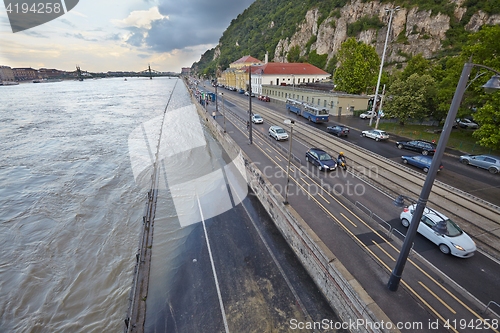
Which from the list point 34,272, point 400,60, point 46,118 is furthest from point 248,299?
point 400,60

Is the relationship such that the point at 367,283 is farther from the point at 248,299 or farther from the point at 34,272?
the point at 34,272

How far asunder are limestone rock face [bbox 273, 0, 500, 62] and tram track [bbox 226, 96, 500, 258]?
71581 mm

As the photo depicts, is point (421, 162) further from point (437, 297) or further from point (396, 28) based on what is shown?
point (396, 28)

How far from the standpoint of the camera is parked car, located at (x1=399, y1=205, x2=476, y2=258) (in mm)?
11703

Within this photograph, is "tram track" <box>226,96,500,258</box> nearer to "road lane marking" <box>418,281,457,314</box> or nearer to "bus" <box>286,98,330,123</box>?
"road lane marking" <box>418,281,457,314</box>

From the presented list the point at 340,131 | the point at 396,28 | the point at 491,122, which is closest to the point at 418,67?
the point at 340,131

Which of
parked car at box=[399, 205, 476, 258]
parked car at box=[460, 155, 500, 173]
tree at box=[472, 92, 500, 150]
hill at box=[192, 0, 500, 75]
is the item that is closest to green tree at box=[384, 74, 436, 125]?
tree at box=[472, 92, 500, 150]

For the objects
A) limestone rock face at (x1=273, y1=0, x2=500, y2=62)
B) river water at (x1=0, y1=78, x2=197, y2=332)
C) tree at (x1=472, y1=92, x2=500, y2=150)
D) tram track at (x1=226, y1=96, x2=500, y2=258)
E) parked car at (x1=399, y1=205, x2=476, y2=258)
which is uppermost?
limestone rock face at (x1=273, y1=0, x2=500, y2=62)

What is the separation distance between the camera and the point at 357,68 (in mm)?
45656

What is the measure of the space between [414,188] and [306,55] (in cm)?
11134

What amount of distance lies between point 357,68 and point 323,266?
45120mm

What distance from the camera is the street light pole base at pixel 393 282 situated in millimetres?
9819

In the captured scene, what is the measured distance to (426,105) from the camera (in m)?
33.0

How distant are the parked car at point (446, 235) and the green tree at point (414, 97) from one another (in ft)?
82.7
